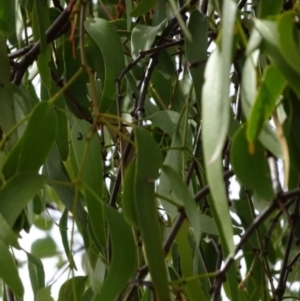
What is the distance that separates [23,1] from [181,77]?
11.6 inches

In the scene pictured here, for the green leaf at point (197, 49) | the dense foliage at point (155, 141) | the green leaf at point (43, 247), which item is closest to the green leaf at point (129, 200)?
the dense foliage at point (155, 141)

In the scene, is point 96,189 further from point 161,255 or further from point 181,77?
point 181,77

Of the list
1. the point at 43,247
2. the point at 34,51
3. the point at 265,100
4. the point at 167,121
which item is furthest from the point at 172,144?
the point at 43,247

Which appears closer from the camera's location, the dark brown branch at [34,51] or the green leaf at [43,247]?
the dark brown branch at [34,51]

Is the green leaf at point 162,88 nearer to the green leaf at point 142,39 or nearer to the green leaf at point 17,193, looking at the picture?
the green leaf at point 142,39

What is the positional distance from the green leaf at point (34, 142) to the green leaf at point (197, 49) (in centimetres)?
12

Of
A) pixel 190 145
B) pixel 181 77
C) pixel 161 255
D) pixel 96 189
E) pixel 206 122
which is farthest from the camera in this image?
pixel 181 77

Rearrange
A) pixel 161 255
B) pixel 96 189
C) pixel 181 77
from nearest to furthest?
pixel 161 255
pixel 96 189
pixel 181 77

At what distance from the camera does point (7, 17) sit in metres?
0.73

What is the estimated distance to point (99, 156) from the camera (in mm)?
623

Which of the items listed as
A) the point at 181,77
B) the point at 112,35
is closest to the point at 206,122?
the point at 112,35

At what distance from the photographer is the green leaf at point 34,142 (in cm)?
50

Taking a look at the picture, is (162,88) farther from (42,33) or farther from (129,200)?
(129,200)

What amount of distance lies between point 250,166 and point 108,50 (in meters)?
0.24
